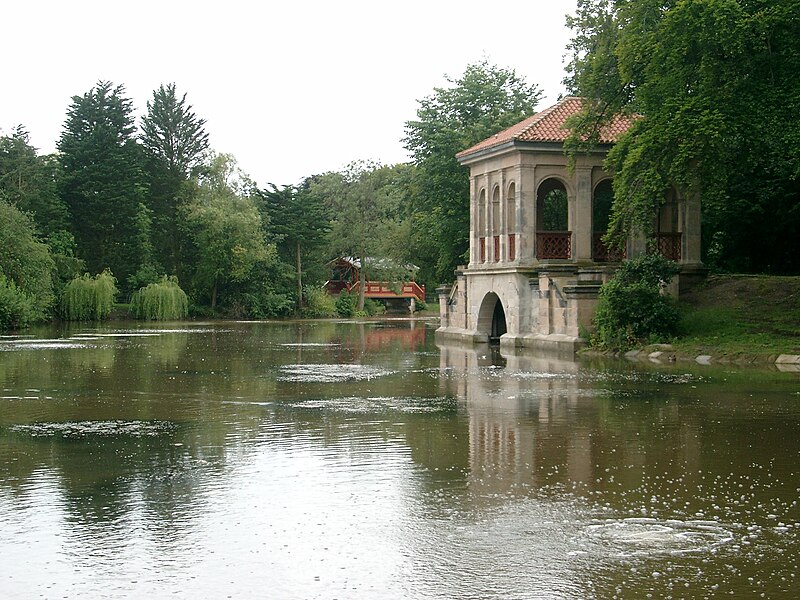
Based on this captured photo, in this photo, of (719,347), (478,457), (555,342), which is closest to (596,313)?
(555,342)

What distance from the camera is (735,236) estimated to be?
39.4 metres

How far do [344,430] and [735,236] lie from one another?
93.0ft

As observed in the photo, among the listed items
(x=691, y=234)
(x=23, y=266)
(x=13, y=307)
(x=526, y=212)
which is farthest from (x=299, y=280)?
(x=691, y=234)

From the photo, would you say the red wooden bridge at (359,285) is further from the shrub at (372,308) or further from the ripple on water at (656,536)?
the ripple on water at (656,536)

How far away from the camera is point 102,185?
7400cm

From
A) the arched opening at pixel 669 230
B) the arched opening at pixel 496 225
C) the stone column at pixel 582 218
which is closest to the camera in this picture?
the arched opening at pixel 669 230

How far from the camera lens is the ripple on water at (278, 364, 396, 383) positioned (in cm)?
2297

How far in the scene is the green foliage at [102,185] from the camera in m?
74.1

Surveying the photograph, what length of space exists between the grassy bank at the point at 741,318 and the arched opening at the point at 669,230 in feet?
9.08

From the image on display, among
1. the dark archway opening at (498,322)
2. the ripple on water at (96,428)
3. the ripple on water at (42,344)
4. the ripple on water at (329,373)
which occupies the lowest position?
the ripple on water at (96,428)

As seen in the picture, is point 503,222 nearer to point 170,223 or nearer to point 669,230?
point 669,230

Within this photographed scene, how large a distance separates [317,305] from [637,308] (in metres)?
52.9

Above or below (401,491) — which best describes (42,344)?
above

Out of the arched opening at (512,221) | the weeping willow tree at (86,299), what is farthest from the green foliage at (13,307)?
the arched opening at (512,221)
